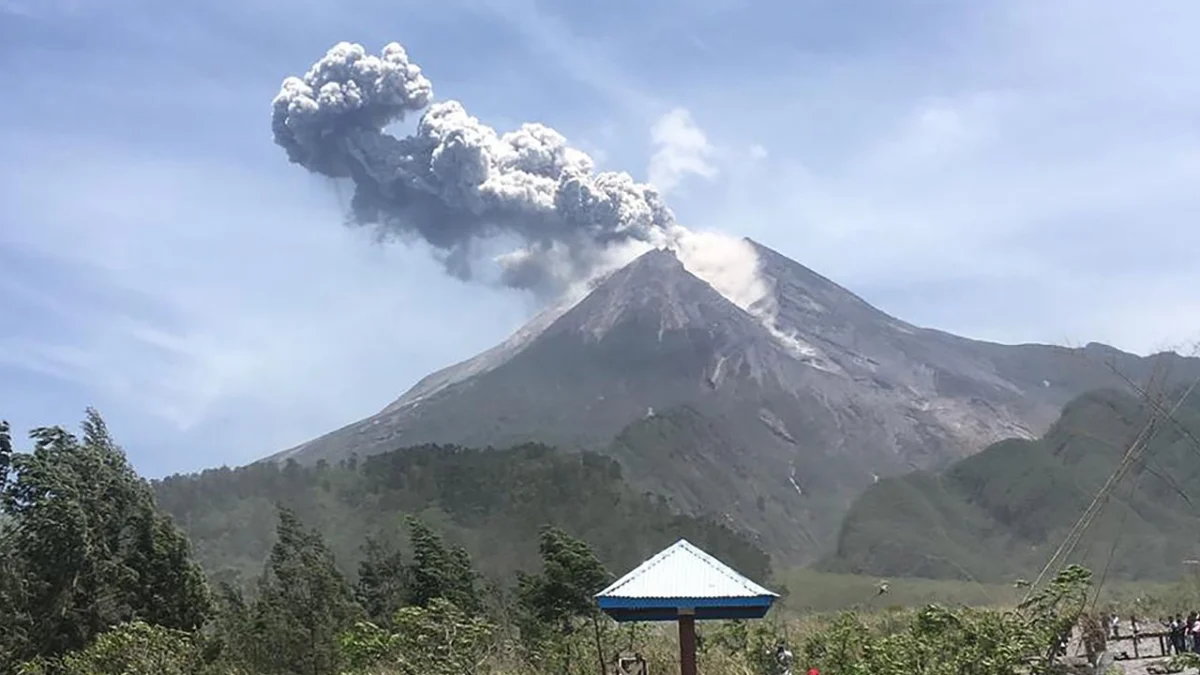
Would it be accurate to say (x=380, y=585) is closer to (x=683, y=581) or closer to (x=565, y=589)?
(x=565, y=589)

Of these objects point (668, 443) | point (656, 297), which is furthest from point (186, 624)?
point (656, 297)

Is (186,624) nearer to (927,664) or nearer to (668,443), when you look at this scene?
(927,664)

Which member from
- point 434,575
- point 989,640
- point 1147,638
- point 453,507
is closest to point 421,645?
point 989,640

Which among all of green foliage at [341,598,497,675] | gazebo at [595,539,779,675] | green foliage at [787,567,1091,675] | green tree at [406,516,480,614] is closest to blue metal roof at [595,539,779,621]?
gazebo at [595,539,779,675]

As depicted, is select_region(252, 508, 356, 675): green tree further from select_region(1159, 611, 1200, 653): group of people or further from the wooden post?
select_region(1159, 611, 1200, 653): group of people

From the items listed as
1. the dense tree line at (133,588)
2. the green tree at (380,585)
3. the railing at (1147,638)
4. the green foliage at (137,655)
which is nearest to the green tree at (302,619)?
the dense tree line at (133,588)
